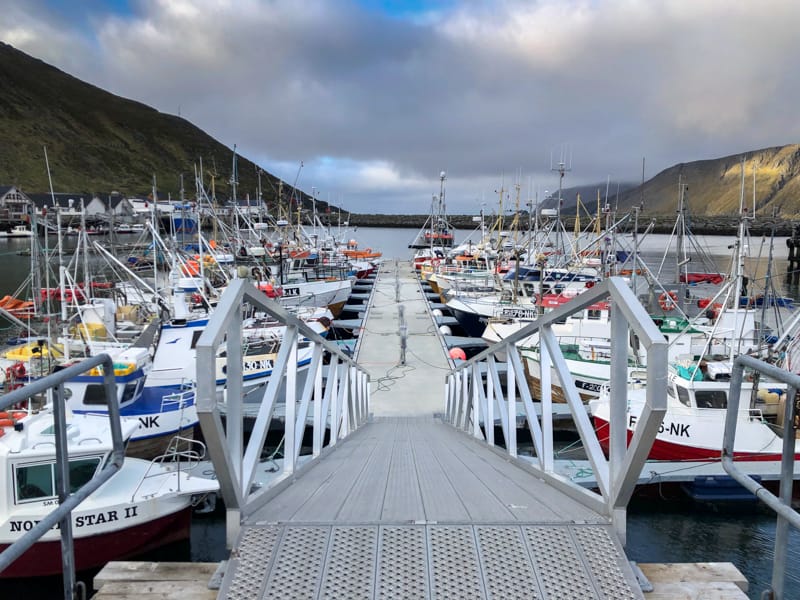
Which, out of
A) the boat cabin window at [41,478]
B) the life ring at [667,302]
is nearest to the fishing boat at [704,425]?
the boat cabin window at [41,478]

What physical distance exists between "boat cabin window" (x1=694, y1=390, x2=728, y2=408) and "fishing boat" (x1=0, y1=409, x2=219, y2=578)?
9.20m

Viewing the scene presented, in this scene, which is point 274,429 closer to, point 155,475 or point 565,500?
point 155,475

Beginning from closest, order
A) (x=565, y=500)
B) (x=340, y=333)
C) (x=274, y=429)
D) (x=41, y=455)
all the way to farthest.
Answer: (x=565, y=500) → (x=41, y=455) → (x=274, y=429) → (x=340, y=333)

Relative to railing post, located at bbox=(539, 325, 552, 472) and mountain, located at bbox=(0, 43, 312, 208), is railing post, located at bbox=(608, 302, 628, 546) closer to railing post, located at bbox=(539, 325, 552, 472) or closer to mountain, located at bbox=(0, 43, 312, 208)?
railing post, located at bbox=(539, 325, 552, 472)

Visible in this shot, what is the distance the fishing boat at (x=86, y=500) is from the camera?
7320 millimetres

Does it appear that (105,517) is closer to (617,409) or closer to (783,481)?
(617,409)

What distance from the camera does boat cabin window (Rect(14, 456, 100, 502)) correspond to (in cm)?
736

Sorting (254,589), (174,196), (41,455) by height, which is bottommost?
(41,455)

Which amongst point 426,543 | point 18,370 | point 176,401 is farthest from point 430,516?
point 18,370

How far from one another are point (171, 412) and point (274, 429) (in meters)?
3.27

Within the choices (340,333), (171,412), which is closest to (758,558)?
(171,412)

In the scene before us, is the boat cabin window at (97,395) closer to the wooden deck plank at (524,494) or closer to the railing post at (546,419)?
the wooden deck plank at (524,494)

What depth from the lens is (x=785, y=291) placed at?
49.0 metres

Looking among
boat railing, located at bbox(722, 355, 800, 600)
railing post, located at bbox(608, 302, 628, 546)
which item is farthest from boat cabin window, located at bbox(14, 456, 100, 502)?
boat railing, located at bbox(722, 355, 800, 600)
